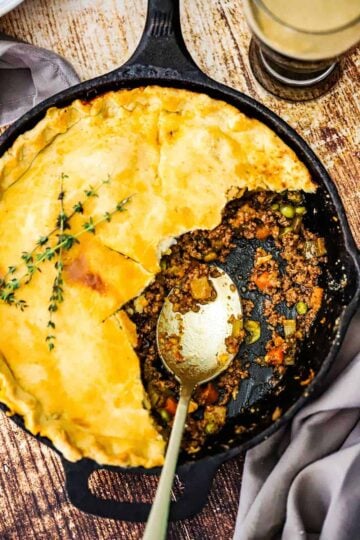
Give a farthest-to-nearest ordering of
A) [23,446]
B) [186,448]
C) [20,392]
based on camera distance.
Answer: [23,446] < [186,448] < [20,392]

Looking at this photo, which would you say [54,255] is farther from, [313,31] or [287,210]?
[313,31]

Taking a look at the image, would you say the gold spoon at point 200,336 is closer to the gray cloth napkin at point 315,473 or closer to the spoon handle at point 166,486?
the spoon handle at point 166,486

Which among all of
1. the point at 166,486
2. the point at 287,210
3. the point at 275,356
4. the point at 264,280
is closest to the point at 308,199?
the point at 287,210

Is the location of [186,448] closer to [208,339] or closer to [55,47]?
[208,339]

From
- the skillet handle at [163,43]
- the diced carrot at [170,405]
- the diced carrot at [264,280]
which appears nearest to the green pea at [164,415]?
the diced carrot at [170,405]

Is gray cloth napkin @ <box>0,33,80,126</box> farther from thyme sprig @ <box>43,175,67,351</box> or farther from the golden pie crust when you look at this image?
thyme sprig @ <box>43,175,67,351</box>

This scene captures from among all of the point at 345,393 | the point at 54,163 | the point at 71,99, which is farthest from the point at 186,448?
the point at 71,99

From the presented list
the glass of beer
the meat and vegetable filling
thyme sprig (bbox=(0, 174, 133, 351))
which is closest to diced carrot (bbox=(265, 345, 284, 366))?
the meat and vegetable filling
